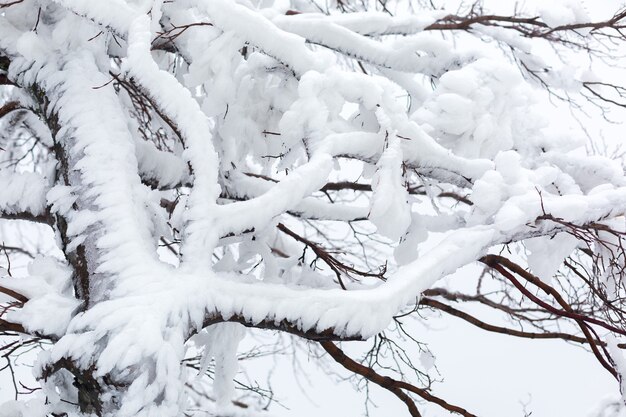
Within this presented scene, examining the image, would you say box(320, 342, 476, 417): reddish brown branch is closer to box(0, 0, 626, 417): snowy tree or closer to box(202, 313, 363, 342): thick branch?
box(0, 0, 626, 417): snowy tree

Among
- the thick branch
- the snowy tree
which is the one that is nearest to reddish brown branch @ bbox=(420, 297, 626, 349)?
the snowy tree

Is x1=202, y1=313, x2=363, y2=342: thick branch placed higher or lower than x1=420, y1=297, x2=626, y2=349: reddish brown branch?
lower

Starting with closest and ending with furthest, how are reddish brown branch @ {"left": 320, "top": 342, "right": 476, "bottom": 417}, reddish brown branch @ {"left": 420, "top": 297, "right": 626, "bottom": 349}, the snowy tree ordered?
the snowy tree → reddish brown branch @ {"left": 320, "top": 342, "right": 476, "bottom": 417} → reddish brown branch @ {"left": 420, "top": 297, "right": 626, "bottom": 349}

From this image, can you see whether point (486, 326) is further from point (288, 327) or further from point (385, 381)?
point (288, 327)

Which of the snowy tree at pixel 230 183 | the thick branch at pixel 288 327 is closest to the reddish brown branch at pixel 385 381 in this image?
the snowy tree at pixel 230 183

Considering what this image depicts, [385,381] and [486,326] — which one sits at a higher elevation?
[486,326]

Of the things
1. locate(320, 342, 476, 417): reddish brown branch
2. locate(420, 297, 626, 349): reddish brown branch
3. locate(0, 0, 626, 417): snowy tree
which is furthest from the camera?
locate(420, 297, 626, 349): reddish brown branch

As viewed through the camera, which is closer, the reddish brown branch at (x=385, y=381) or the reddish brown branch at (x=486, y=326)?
the reddish brown branch at (x=385, y=381)

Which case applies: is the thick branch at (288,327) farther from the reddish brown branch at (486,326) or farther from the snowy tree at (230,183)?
the reddish brown branch at (486,326)

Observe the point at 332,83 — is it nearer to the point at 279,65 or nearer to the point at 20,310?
the point at 279,65

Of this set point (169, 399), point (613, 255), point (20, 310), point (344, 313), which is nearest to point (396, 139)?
point (344, 313)

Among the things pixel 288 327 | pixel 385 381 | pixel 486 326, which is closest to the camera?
pixel 288 327

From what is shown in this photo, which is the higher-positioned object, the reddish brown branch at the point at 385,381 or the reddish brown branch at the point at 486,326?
the reddish brown branch at the point at 486,326

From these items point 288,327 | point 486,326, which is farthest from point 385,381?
point 288,327
